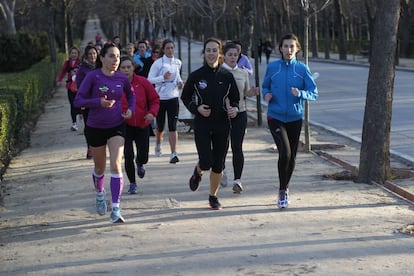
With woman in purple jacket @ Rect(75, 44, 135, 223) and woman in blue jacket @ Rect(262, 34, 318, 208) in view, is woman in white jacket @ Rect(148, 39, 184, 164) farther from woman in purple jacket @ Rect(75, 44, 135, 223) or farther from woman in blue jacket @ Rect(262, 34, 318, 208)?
woman in purple jacket @ Rect(75, 44, 135, 223)

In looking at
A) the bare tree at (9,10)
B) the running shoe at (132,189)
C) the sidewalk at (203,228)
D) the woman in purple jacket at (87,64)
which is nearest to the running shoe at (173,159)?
the sidewalk at (203,228)

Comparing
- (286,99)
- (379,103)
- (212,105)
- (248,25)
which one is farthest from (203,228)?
(248,25)

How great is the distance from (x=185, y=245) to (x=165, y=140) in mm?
7517

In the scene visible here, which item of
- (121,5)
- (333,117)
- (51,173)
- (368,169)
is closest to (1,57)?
(121,5)

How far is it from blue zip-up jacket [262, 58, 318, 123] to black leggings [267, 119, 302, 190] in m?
0.06

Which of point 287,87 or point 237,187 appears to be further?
point 237,187

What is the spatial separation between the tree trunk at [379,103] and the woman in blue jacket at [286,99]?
1422 mm

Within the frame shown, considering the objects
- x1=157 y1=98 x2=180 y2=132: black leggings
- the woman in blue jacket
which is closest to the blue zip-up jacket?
A: the woman in blue jacket

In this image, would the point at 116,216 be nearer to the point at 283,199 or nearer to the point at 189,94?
the point at 189,94

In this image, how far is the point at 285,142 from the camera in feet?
25.2

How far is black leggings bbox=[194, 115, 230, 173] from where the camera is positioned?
7.64 meters

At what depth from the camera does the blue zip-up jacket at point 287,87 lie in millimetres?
7695

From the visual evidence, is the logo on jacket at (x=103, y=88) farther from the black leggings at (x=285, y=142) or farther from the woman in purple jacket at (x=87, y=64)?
the woman in purple jacket at (x=87, y=64)

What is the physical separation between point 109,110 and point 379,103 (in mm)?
3367
